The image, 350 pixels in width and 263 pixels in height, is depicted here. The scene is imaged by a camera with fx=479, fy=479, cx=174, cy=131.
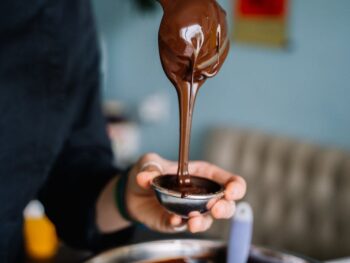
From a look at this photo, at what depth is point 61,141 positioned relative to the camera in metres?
0.95

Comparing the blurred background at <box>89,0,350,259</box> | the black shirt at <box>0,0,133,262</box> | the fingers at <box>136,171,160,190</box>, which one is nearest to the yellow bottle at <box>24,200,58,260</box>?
the black shirt at <box>0,0,133,262</box>

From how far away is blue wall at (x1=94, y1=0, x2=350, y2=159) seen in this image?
6.48 ft

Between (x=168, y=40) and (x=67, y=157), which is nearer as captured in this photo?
(x=168, y=40)

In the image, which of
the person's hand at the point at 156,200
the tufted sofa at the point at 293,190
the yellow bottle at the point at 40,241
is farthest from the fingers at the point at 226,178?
the tufted sofa at the point at 293,190

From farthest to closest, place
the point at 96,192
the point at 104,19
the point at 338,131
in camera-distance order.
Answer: the point at 104,19
the point at 338,131
the point at 96,192

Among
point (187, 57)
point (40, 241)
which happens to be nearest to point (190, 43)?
point (187, 57)

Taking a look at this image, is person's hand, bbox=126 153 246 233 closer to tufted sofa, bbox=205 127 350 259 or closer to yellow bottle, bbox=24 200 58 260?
yellow bottle, bbox=24 200 58 260

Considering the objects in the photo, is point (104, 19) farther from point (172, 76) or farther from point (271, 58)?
point (172, 76)

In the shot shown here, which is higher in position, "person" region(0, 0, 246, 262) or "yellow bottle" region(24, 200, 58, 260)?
"person" region(0, 0, 246, 262)

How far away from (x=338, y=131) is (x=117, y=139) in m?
1.14

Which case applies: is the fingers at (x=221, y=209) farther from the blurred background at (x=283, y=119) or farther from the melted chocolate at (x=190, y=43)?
the blurred background at (x=283, y=119)

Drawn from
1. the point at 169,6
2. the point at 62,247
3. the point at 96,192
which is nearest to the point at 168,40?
the point at 169,6

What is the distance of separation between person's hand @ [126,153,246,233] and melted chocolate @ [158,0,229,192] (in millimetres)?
54

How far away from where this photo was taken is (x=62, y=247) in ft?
4.23
